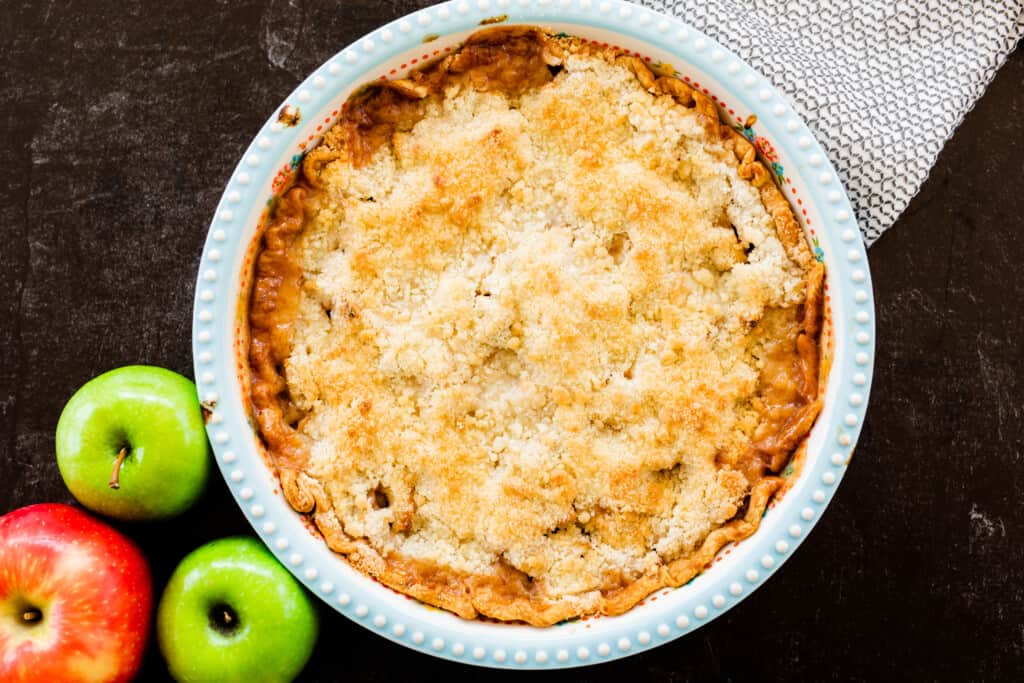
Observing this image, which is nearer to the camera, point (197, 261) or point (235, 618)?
point (235, 618)

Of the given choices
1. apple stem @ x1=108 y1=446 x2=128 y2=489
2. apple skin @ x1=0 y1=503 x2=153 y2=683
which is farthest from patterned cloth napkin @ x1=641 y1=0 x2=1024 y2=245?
apple skin @ x1=0 y1=503 x2=153 y2=683

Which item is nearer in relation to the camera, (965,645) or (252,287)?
(252,287)

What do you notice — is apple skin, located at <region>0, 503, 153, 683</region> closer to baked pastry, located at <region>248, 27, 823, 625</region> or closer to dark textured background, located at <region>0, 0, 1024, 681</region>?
dark textured background, located at <region>0, 0, 1024, 681</region>

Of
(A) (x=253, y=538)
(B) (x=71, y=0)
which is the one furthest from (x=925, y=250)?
(B) (x=71, y=0)

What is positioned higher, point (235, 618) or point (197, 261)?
point (197, 261)

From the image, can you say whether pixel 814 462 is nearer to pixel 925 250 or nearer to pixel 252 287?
pixel 925 250

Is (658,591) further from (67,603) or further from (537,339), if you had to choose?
(67,603)

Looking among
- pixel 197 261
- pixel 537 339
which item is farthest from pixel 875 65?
pixel 197 261

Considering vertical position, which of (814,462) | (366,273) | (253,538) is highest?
(366,273)
